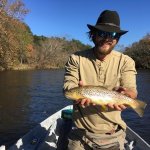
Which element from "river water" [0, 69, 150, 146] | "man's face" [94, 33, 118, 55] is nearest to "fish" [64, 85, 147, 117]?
"man's face" [94, 33, 118, 55]

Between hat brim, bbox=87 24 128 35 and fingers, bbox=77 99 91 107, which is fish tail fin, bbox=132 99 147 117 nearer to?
fingers, bbox=77 99 91 107

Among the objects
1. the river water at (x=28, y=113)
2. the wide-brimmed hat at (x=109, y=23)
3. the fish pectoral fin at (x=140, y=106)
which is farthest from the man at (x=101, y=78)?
the river water at (x=28, y=113)

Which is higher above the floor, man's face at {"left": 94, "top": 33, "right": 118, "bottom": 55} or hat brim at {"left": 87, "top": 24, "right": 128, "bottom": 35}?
hat brim at {"left": 87, "top": 24, "right": 128, "bottom": 35}

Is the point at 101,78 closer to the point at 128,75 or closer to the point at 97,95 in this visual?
the point at 128,75

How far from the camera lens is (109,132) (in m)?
4.36

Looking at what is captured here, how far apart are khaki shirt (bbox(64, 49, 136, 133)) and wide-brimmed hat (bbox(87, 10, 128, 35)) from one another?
13.2 inches

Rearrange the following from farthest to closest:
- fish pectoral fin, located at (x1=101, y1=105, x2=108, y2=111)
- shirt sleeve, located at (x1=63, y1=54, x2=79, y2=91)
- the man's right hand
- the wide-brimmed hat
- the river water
→ the river water → shirt sleeve, located at (x1=63, y1=54, x2=79, y2=91) → the wide-brimmed hat → fish pectoral fin, located at (x1=101, y1=105, x2=108, y2=111) → the man's right hand

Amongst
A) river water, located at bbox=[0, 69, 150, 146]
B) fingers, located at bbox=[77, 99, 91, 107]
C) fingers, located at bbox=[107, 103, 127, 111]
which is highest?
fingers, located at bbox=[77, 99, 91, 107]

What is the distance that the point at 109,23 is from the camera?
4.25m

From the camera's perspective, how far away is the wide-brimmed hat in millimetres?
4191

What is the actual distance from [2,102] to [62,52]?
63358mm

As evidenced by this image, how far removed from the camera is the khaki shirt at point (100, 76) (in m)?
4.29

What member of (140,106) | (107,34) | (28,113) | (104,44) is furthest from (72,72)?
(28,113)

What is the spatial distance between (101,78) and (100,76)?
0.03 metres
